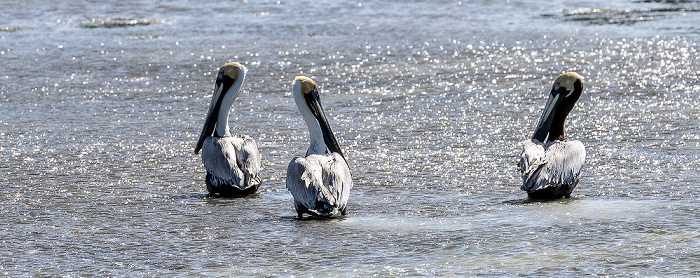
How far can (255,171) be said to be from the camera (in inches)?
244

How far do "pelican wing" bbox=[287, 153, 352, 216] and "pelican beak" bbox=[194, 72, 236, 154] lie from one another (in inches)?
44.4

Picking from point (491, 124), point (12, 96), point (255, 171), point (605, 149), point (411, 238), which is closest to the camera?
point (411, 238)

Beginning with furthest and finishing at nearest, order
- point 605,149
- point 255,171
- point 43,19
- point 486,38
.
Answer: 1. point 43,19
2. point 486,38
3. point 605,149
4. point 255,171

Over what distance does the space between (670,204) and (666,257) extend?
107cm

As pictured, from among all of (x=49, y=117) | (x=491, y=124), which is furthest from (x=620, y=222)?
(x=49, y=117)

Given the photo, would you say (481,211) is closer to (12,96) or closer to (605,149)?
(605,149)

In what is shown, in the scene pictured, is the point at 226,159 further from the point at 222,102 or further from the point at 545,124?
the point at 545,124

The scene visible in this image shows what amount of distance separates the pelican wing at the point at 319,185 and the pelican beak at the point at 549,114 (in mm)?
1383

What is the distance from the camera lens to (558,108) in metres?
6.48

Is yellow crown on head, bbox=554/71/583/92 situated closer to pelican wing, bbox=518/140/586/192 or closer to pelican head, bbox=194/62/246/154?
pelican wing, bbox=518/140/586/192

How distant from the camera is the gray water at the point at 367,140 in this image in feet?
16.2

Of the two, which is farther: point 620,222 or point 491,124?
point 491,124

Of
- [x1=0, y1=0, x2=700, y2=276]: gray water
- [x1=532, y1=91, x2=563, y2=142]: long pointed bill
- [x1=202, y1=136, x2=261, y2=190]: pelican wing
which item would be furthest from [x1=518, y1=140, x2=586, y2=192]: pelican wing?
[x1=202, y1=136, x2=261, y2=190]: pelican wing

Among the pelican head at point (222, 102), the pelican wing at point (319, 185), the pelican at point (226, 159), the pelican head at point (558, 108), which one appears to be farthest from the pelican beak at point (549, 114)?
the pelican head at point (222, 102)
